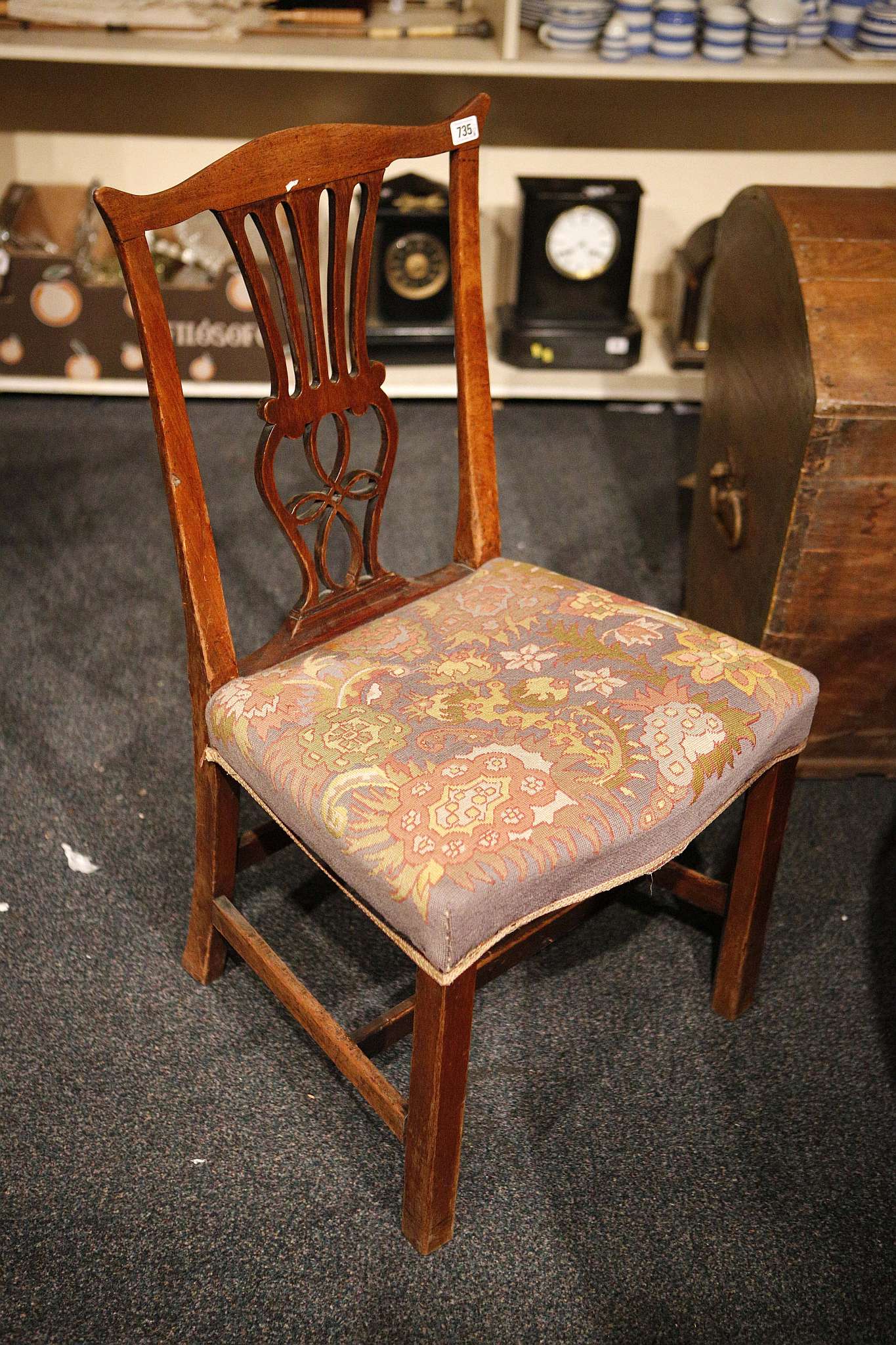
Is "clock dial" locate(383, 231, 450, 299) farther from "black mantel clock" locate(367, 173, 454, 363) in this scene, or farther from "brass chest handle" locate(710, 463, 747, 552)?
"brass chest handle" locate(710, 463, 747, 552)

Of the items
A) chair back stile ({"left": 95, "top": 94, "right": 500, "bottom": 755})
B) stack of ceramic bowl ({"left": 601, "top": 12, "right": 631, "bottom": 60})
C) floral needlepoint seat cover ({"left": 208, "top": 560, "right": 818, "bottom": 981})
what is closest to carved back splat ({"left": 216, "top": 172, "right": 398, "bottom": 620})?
chair back stile ({"left": 95, "top": 94, "right": 500, "bottom": 755})

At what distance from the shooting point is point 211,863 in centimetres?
126

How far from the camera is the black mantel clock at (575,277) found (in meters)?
2.54

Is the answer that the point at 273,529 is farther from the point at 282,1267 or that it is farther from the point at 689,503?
the point at 282,1267

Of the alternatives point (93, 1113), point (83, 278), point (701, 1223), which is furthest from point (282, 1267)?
point (83, 278)

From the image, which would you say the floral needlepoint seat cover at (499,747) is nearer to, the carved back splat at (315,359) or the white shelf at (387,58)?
the carved back splat at (315,359)

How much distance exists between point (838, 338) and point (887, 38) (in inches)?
52.9

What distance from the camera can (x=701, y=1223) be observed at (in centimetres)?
115

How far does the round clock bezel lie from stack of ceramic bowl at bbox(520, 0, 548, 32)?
375 millimetres

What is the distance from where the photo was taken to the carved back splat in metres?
1.04

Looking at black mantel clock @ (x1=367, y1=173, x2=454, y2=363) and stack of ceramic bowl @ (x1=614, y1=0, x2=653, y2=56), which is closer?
stack of ceramic bowl @ (x1=614, y1=0, x2=653, y2=56)

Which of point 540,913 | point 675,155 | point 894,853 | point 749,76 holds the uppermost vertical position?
point 749,76

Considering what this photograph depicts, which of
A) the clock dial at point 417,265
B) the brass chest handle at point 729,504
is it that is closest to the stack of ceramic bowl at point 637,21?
the clock dial at point 417,265

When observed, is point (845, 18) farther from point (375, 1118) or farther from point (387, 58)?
point (375, 1118)
